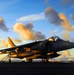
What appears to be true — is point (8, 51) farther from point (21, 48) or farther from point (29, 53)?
point (29, 53)

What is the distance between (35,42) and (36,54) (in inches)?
181

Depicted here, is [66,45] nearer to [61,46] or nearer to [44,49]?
[61,46]
